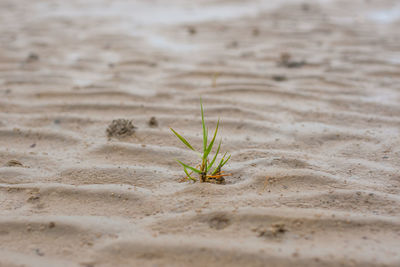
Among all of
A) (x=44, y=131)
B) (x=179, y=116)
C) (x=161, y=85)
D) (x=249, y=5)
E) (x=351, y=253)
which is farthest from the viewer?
(x=249, y=5)

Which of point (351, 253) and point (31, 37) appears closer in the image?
point (351, 253)

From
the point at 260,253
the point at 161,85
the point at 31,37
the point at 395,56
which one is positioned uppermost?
the point at 31,37

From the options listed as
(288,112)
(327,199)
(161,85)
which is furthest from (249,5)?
(327,199)

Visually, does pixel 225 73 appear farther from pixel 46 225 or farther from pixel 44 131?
pixel 46 225

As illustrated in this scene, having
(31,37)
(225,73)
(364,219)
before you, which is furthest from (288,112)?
(31,37)

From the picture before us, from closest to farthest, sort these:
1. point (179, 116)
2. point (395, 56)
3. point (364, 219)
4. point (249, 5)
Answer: point (364, 219) → point (179, 116) → point (395, 56) → point (249, 5)

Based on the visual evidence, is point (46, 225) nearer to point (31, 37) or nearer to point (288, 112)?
point (288, 112)

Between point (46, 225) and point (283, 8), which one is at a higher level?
point (283, 8)
